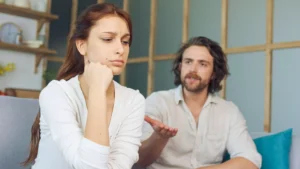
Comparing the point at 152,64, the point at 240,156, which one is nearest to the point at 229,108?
the point at 240,156

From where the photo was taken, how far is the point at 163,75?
3.54 meters

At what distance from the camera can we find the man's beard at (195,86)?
76.6 inches

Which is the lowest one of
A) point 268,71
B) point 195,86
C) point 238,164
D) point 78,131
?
point 238,164

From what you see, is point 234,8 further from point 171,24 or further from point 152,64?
point 152,64

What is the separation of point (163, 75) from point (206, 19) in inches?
24.4

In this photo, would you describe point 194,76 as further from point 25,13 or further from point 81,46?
point 25,13

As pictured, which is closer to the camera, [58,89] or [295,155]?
[58,89]

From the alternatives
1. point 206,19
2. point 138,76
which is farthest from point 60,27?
point 206,19

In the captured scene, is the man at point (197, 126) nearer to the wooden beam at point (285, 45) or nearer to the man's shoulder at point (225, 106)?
the man's shoulder at point (225, 106)

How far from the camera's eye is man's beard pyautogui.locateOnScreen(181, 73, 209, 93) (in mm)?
1946

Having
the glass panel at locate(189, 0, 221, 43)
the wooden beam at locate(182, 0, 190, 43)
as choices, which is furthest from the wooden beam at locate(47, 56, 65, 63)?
the glass panel at locate(189, 0, 221, 43)

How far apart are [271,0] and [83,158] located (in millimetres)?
2299

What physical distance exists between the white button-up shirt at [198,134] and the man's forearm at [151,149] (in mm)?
102

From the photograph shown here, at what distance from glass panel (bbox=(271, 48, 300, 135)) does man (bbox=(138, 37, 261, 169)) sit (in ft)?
2.77
